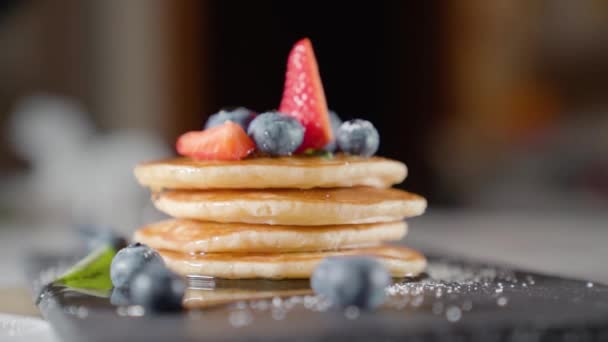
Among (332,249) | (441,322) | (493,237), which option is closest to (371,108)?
(493,237)

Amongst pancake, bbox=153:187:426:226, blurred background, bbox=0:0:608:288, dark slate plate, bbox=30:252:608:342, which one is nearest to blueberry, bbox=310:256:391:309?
dark slate plate, bbox=30:252:608:342

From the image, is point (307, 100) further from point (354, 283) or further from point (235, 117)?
point (354, 283)

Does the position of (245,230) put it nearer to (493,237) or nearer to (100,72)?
(493,237)

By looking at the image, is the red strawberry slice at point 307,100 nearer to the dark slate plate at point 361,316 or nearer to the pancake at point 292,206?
the pancake at point 292,206

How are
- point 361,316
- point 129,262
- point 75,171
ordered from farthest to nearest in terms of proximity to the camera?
point 75,171 < point 129,262 < point 361,316

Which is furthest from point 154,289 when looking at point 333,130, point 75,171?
point 75,171

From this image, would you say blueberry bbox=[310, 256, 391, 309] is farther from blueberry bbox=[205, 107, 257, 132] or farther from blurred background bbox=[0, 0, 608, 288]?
blurred background bbox=[0, 0, 608, 288]
